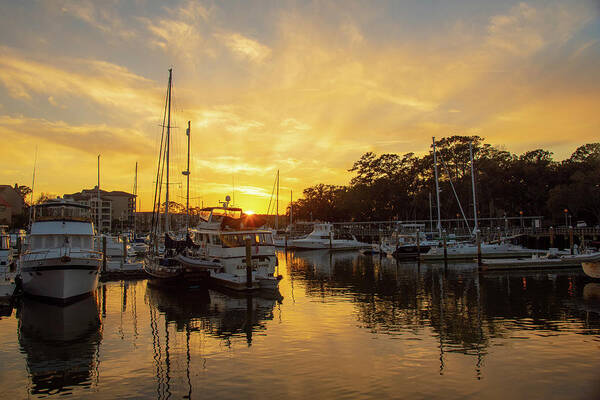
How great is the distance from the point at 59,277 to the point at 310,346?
14.5m

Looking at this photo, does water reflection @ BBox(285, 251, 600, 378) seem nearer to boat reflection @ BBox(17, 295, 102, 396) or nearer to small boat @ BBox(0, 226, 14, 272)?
boat reflection @ BBox(17, 295, 102, 396)

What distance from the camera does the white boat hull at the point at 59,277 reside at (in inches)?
882

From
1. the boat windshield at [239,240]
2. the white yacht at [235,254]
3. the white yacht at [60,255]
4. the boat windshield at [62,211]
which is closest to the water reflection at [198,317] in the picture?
the white yacht at [235,254]

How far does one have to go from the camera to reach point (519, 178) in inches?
2987

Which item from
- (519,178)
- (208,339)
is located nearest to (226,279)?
(208,339)

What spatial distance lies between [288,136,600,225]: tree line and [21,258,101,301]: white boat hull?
186 feet

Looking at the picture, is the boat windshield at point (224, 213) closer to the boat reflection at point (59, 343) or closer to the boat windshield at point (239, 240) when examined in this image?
the boat windshield at point (239, 240)

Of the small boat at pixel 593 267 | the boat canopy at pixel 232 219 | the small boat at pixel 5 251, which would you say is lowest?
the small boat at pixel 593 267

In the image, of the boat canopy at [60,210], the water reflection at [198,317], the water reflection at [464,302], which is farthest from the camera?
the boat canopy at [60,210]

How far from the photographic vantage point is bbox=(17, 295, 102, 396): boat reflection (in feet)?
41.5

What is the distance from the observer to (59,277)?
22.5 metres

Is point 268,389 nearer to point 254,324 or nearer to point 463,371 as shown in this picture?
point 463,371

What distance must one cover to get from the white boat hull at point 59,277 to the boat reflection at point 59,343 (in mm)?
713

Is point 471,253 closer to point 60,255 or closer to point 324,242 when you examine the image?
point 324,242
